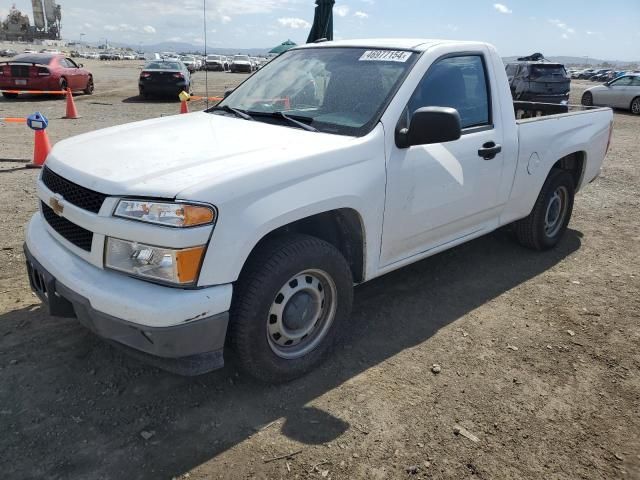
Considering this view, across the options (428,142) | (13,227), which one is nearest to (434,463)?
(428,142)

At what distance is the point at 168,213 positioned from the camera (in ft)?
7.74

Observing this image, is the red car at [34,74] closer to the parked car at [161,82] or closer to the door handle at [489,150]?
the parked car at [161,82]

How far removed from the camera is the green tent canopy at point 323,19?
37.7ft

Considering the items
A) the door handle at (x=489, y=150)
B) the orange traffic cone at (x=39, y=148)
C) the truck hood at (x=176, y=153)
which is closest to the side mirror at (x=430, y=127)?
the truck hood at (x=176, y=153)

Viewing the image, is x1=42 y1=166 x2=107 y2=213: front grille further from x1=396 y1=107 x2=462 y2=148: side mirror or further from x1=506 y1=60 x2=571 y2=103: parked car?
x1=506 y1=60 x2=571 y2=103: parked car

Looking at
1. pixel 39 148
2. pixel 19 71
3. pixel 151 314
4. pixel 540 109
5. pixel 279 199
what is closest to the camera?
pixel 151 314

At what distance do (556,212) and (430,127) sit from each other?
108 inches

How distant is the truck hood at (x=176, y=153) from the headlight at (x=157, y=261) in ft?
0.81

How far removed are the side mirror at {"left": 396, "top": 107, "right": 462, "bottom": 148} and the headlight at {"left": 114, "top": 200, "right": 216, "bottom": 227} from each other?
1.33m

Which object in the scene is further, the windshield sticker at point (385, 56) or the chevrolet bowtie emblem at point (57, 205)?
the windshield sticker at point (385, 56)

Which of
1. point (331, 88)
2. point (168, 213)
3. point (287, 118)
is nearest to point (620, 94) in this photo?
point (331, 88)

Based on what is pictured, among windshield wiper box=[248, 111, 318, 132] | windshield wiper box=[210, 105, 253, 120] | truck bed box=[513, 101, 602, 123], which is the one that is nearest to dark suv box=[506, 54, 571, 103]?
truck bed box=[513, 101, 602, 123]

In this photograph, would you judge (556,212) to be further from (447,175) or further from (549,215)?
(447,175)

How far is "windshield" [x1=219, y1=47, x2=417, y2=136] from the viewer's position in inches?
128
